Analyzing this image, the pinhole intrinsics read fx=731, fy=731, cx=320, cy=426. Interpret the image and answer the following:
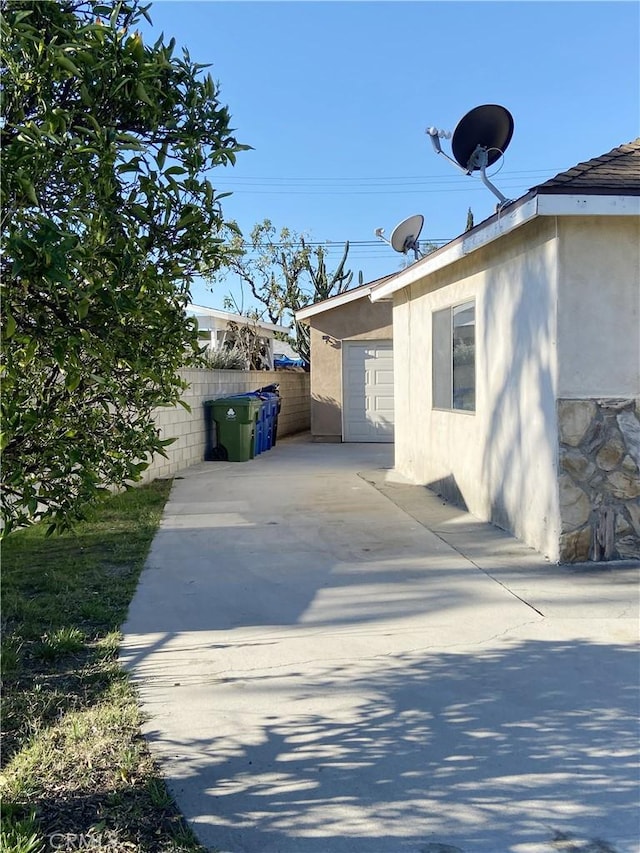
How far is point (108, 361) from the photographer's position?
2.79m

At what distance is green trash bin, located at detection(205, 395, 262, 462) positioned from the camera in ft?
46.4

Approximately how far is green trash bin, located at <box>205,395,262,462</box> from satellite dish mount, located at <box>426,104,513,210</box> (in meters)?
7.30

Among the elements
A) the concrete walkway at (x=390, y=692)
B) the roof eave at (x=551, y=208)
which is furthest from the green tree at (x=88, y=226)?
the roof eave at (x=551, y=208)

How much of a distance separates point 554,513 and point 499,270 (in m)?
2.66

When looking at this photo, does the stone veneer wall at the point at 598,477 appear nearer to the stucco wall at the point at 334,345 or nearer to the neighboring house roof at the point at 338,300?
the neighboring house roof at the point at 338,300

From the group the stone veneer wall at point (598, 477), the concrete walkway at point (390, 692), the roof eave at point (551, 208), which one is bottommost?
the concrete walkway at point (390, 692)

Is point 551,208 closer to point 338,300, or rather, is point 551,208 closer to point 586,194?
point 586,194

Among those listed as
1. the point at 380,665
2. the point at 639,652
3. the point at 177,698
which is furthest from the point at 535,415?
the point at 177,698

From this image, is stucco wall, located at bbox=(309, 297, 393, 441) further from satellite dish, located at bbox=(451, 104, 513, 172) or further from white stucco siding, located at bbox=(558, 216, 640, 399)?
white stucco siding, located at bbox=(558, 216, 640, 399)

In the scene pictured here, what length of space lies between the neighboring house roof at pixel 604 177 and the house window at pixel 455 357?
2.29 meters

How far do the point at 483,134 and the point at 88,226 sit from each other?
6.44 meters

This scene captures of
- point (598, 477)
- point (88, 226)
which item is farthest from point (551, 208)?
point (88, 226)

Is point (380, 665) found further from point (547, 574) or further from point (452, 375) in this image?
point (452, 375)

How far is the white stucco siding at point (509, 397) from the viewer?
6.47m
